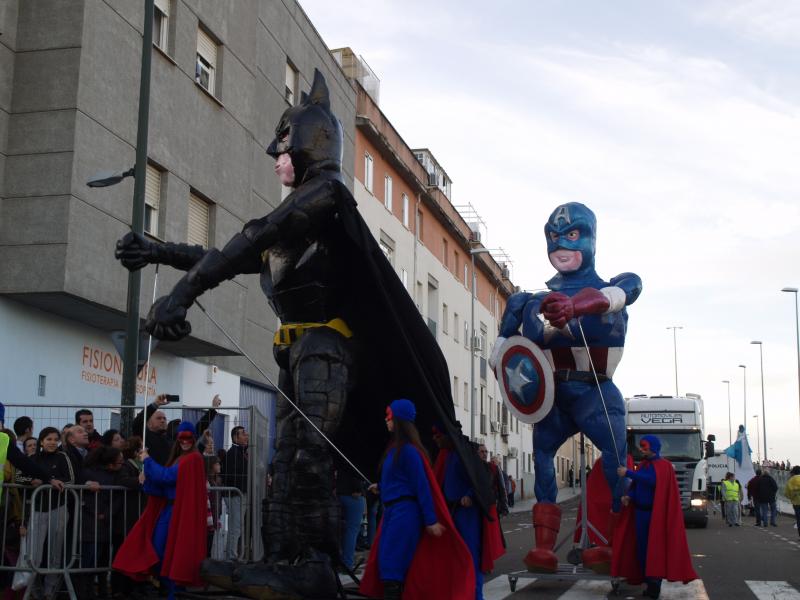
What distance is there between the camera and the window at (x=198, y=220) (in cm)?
2019

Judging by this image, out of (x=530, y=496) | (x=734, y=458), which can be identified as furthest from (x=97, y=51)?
(x=530, y=496)

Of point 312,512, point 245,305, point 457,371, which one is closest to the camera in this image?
point 312,512

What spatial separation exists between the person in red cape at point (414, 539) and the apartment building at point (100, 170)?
8671mm

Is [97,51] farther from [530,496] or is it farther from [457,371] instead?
[530,496]

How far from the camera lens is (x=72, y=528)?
855 cm

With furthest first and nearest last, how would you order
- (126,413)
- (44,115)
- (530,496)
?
1. (530,496)
2. (44,115)
3. (126,413)

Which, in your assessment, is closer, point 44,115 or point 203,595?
point 203,595

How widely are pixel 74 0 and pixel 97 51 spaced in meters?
0.79

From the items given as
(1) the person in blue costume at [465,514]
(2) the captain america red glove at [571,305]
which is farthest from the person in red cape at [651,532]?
(1) the person in blue costume at [465,514]

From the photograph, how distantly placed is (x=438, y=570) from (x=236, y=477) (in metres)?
2.85

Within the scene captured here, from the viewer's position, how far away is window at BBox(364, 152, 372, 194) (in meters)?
34.0

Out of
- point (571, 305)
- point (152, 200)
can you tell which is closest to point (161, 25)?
point (152, 200)

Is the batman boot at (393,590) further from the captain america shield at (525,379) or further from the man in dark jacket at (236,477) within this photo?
the captain america shield at (525,379)

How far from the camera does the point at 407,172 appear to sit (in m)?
38.3
